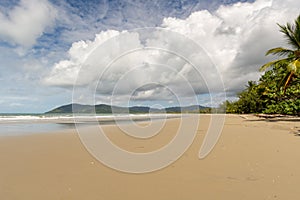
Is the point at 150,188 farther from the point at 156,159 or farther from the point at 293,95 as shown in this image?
the point at 293,95

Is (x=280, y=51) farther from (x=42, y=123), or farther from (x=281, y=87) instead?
(x=42, y=123)

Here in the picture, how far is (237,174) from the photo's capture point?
11.9ft

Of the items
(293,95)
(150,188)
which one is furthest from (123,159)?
(293,95)

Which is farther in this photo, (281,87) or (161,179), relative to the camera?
(281,87)

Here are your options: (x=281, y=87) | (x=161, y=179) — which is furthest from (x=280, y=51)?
(x=161, y=179)

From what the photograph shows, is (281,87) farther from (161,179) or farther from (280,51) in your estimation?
(161,179)

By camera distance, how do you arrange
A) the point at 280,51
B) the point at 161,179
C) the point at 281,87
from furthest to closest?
the point at 281,87 < the point at 280,51 < the point at 161,179

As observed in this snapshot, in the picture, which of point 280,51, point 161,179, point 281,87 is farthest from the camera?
point 281,87

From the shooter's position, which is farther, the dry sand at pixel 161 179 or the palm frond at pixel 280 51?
the palm frond at pixel 280 51

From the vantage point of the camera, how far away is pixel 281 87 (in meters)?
21.5

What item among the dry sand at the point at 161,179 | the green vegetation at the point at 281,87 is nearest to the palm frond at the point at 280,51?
the green vegetation at the point at 281,87

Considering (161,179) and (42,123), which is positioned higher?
(42,123)

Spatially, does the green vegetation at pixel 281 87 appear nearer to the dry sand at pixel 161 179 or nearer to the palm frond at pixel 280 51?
the palm frond at pixel 280 51

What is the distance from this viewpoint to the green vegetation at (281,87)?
14680mm
